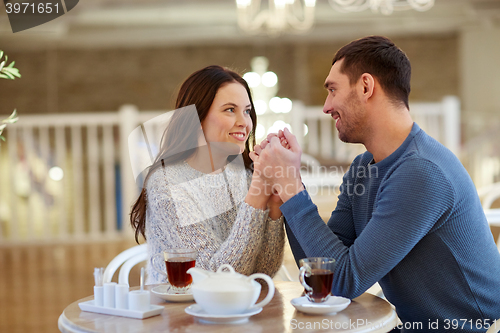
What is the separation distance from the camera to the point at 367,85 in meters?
1.27

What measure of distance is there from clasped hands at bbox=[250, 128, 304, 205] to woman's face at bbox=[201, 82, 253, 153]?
28 centimetres

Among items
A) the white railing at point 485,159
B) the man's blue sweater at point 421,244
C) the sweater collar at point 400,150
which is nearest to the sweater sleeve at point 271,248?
the man's blue sweater at point 421,244

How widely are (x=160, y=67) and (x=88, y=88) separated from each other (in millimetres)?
1112

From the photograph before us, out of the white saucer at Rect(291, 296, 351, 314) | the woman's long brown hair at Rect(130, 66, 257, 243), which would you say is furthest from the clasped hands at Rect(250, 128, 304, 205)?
the woman's long brown hair at Rect(130, 66, 257, 243)

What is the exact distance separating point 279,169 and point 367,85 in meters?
0.29

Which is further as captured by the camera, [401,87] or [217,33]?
[217,33]

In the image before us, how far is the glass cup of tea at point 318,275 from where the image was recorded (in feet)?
3.41

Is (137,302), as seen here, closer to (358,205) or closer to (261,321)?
(261,321)

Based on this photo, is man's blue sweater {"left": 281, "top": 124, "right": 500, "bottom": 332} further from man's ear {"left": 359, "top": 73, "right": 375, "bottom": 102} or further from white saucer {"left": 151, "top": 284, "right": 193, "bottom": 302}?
white saucer {"left": 151, "top": 284, "right": 193, "bottom": 302}

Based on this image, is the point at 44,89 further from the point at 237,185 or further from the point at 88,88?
the point at 237,185

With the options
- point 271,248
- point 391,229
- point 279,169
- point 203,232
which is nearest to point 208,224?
point 203,232

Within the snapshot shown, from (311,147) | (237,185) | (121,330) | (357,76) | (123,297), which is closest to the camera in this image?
(121,330)

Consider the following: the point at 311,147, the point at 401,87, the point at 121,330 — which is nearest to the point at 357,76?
the point at 401,87

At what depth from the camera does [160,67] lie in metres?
7.93
